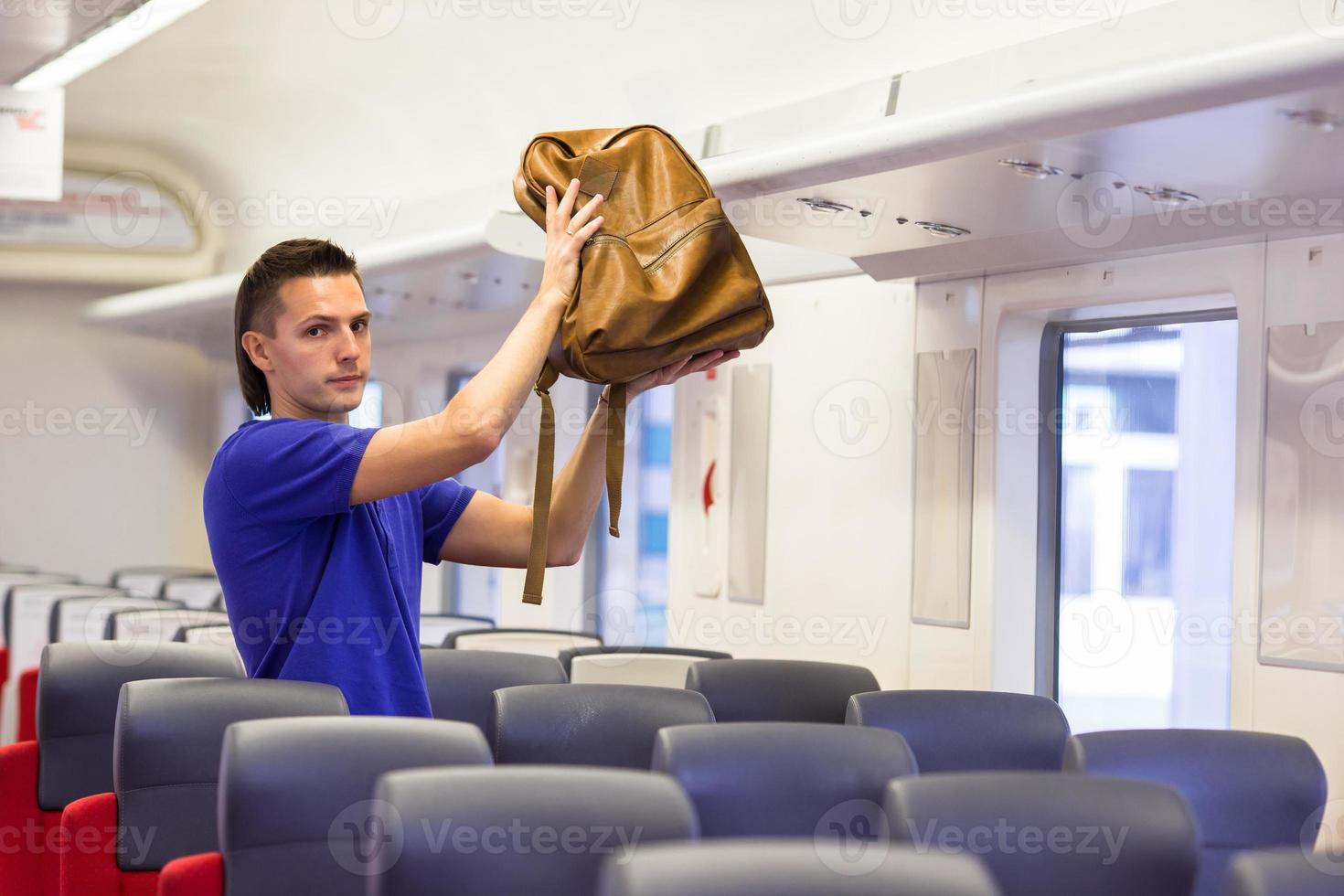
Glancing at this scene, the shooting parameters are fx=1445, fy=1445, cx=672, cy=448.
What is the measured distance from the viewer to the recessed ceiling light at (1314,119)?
4.01 meters

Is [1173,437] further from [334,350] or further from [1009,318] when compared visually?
[334,350]

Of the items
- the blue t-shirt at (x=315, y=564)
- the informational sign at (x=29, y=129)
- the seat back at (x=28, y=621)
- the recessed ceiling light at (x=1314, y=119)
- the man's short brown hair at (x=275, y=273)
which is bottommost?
the seat back at (x=28, y=621)

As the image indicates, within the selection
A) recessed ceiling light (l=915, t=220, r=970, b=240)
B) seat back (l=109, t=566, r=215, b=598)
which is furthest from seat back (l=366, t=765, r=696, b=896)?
seat back (l=109, t=566, r=215, b=598)

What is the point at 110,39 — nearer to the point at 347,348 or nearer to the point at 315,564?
the point at 347,348

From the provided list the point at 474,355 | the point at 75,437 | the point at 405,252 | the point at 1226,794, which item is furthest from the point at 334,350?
the point at 75,437

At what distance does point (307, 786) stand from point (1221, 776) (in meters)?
2.39

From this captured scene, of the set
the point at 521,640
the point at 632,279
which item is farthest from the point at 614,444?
the point at 521,640

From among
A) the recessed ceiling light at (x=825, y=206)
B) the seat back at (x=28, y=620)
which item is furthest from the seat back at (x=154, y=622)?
the recessed ceiling light at (x=825, y=206)

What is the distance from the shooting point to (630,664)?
6.54 m

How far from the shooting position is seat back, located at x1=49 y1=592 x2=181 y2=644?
846cm

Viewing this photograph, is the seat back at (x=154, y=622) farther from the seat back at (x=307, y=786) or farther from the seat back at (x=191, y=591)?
the seat back at (x=307, y=786)

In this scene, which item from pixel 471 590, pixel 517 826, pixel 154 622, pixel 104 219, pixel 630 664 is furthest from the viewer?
pixel 104 219

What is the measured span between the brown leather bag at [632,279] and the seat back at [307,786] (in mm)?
377

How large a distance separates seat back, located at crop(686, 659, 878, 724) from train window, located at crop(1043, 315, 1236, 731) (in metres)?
1.90
